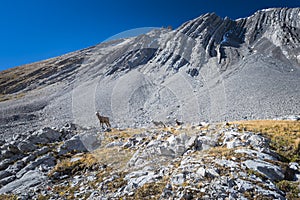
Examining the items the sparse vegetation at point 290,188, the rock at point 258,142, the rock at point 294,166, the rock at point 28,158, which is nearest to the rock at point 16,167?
the rock at point 28,158

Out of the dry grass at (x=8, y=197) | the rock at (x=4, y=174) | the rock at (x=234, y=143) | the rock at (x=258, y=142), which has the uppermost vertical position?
the rock at (x=4, y=174)

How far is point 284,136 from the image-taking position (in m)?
11.6

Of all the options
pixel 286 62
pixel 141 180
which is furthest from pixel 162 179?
pixel 286 62

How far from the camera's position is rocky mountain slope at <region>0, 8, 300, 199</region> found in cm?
862

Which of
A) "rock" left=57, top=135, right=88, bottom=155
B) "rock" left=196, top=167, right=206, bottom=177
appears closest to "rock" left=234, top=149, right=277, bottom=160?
"rock" left=196, top=167, right=206, bottom=177

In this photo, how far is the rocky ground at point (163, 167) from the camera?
25.2 ft

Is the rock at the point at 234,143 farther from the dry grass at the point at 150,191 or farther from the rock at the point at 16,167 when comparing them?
the rock at the point at 16,167

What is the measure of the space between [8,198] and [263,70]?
50509mm

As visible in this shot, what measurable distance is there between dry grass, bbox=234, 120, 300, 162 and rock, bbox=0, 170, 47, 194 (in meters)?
12.5

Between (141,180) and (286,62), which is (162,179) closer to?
(141,180)

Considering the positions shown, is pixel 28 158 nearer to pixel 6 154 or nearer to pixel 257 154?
pixel 6 154

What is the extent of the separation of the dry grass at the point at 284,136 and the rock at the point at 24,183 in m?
12.5

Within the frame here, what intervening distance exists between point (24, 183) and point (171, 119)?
22.0 meters

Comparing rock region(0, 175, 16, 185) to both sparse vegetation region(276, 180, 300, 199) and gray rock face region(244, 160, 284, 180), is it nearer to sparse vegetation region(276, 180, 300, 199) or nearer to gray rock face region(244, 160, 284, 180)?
gray rock face region(244, 160, 284, 180)
